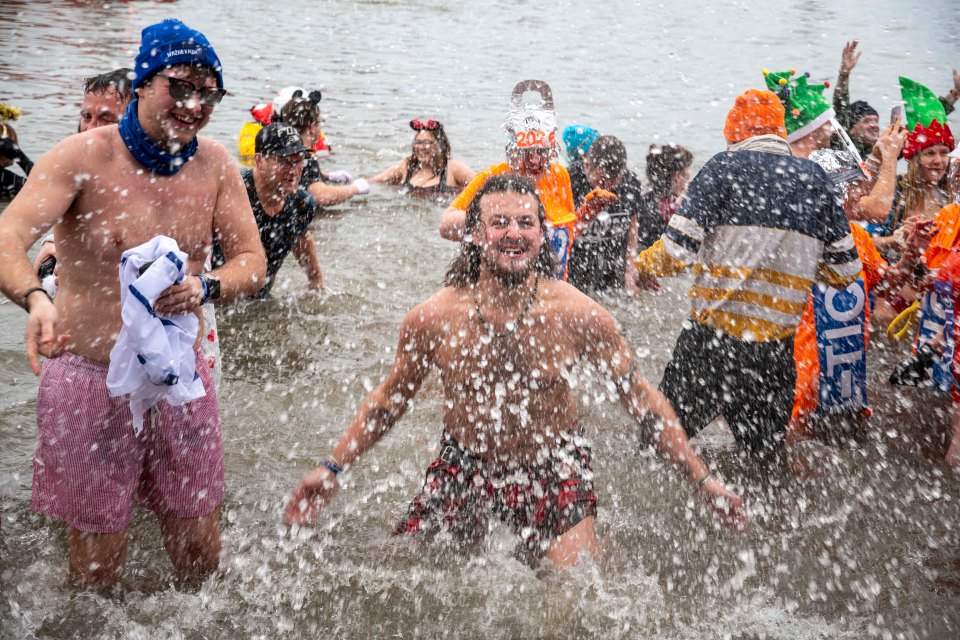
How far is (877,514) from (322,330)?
4.17 m

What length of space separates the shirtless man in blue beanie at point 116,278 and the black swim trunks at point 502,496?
3.04ft

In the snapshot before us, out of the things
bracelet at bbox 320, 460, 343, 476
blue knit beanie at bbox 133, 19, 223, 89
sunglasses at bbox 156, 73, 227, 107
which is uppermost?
blue knit beanie at bbox 133, 19, 223, 89

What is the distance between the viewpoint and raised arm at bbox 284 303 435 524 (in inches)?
135

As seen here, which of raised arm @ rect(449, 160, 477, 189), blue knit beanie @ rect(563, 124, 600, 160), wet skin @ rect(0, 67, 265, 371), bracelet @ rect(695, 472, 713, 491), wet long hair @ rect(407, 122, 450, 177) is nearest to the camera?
wet skin @ rect(0, 67, 265, 371)

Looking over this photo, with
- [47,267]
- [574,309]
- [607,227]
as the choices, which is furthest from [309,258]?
[574,309]

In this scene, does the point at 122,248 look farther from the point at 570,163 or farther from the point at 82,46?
the point at 82,46

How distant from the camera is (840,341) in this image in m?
4.64

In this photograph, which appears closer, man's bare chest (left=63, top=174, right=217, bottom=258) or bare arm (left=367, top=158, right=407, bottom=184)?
man's bare chest (left=63, top=174, right=217, bottom=258)

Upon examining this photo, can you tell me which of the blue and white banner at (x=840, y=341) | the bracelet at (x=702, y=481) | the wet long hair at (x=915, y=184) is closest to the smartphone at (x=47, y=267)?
the bracelet at (x=702, y=481)

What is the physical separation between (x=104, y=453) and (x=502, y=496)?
1.55 metres

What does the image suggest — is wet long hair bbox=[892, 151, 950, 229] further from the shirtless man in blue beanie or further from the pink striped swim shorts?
the pink striped swim shorts

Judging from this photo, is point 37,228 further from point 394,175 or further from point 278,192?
point 394,175

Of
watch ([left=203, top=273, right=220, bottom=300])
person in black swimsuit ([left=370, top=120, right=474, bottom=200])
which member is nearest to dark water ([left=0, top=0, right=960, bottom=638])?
person in black swimsuit ([left=370, top=120, right=474, bottom=200])

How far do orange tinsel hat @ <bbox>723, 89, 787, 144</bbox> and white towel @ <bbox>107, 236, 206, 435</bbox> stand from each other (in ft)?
8.98
